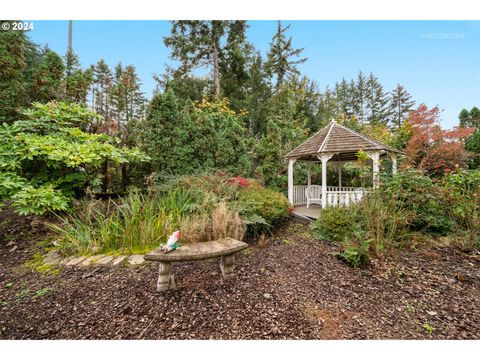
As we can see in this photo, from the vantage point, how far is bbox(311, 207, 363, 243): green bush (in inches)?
147

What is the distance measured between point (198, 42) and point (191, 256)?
1281 cm

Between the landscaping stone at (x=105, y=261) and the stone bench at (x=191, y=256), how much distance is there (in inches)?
43.7

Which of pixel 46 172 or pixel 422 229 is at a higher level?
pixel 46 172

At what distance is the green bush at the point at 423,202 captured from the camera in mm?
3961

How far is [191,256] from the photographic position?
2.04m

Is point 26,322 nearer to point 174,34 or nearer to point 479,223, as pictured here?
point 479,223

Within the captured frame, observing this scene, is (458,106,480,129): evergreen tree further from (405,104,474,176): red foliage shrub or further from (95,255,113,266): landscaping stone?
(95,255,113,266): landscaping stone

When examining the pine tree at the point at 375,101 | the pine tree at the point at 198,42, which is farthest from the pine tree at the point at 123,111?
the pine tree at the point at 375,101

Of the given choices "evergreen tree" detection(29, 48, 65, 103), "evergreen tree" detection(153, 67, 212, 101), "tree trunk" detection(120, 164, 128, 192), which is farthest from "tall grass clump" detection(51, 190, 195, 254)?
"evergreen tree" detection(153, 67, 212, 101)

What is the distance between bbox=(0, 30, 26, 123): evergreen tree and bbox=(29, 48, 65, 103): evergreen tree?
10.9 inches

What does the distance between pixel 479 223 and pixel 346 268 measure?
289 cm

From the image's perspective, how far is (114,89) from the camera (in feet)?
25.4

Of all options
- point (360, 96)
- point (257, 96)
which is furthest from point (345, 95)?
point (257, 96)
